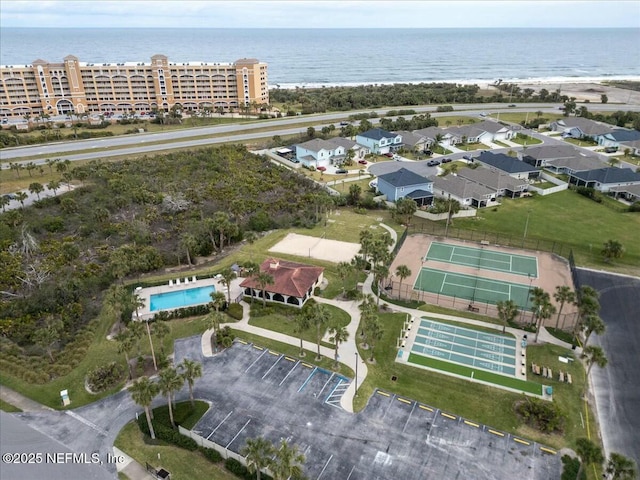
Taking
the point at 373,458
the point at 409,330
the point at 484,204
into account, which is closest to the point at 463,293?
the point at 409,330

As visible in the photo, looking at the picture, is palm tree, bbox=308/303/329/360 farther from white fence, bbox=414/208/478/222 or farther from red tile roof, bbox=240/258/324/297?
white fence, bbox=414/208/478/222

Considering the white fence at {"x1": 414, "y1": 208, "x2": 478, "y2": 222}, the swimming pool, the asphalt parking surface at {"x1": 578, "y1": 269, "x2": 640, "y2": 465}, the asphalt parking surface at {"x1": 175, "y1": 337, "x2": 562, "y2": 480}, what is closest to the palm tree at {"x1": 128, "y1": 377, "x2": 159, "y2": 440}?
the asphalt parking surface at {"x1": 175, "y1": 337, "x2": 562, "y2": 480}

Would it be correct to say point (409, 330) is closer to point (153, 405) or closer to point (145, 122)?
point (153, 405)

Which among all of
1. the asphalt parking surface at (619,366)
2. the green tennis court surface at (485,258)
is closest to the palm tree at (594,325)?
the asphalt parking surface at (619,366)

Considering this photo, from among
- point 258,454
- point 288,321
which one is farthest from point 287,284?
point 258,454

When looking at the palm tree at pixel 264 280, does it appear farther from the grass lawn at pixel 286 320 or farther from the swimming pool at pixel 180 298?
the swimming pool at pixel 180 298

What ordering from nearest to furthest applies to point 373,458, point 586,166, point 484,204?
point 373,458, point 484,204, point 586,166
